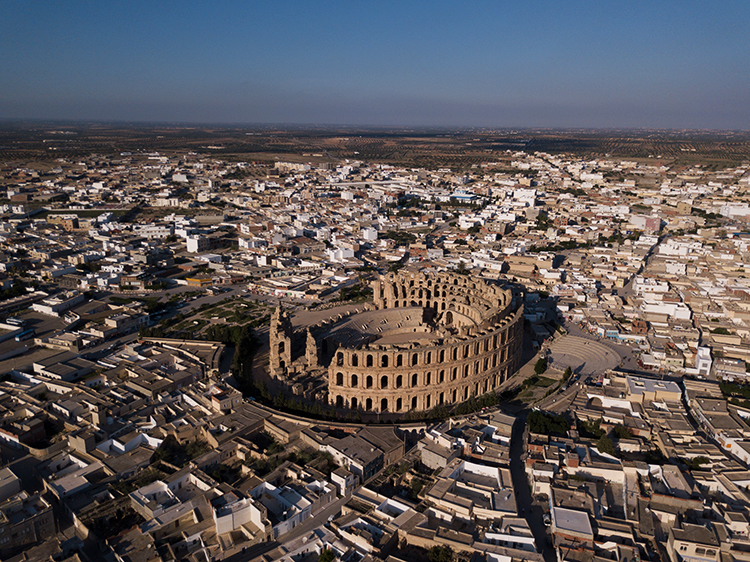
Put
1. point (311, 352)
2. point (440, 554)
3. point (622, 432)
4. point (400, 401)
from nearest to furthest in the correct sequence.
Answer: point (440, 554) → point (622, 432) → point (400, 401) → point (311, 352)

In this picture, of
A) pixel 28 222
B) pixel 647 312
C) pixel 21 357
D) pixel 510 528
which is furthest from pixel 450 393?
pixel 28 222

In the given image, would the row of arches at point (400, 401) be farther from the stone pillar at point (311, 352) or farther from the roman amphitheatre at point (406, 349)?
the stone pillar at point (311, 352)

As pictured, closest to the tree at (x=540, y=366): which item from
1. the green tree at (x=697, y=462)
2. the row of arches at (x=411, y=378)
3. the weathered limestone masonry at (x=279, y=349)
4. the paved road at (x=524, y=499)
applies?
the row of arches at (x=411, y=378)

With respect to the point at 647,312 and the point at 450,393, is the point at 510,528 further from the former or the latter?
the point at 647,312

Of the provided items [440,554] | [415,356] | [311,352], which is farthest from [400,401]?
[440,554]

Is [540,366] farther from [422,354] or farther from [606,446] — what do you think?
[606,446]

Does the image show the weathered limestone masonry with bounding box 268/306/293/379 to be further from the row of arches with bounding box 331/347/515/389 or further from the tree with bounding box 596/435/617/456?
the tree with bounding box 596/435/617/456

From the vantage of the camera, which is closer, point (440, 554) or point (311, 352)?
point (440, 554)
